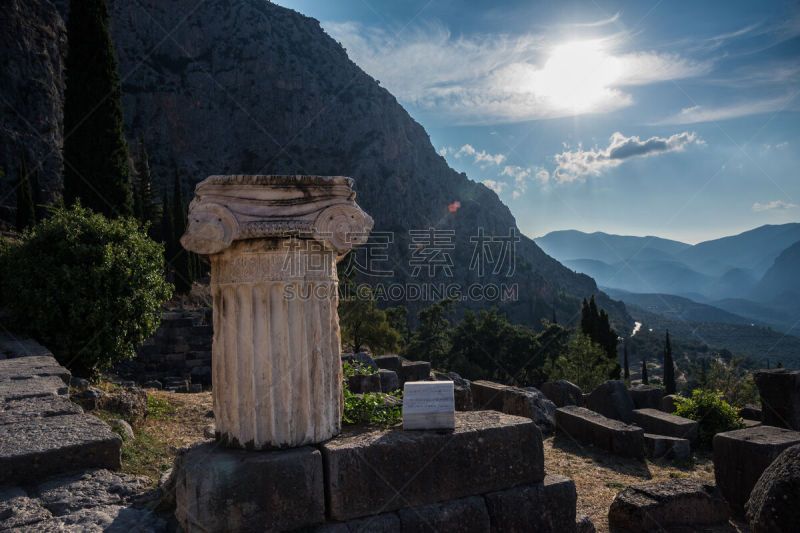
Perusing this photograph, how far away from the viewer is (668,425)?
8.94 m

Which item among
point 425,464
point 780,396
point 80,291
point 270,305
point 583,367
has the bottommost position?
point 583,367

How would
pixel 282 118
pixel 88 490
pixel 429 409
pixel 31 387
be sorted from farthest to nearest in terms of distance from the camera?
pixel 282 118 < pixel 31 387 < pixel 429 409 < pixel 88 490

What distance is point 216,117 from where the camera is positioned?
73375mm

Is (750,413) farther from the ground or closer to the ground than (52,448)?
closer to the ground

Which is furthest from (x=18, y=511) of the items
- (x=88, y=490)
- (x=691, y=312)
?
(x=691, y=312)

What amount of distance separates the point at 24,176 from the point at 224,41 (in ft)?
201

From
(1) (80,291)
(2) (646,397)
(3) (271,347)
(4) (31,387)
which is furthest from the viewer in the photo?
(2) (646,397)

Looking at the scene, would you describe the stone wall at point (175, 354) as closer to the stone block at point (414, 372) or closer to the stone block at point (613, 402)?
the stone block at point (414, 372)

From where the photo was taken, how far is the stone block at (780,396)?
7.36m

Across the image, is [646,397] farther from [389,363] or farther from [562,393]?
[389,363]

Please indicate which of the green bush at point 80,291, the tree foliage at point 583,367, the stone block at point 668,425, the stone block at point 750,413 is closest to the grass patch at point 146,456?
the green bush at point 80,291

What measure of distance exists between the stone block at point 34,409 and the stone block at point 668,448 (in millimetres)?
8275

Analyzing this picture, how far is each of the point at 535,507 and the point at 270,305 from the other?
2503 mm

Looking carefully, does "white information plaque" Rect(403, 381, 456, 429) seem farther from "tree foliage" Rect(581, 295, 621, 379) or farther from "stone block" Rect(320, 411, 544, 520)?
"tree foliage" Rect(581, 295, 621, 379)
